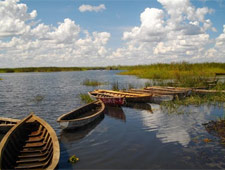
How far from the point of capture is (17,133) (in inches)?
344

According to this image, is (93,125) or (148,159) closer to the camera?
(148,159)

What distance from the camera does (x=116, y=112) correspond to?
16.0 m

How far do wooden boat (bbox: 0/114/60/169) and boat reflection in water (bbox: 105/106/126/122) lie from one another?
229 inches

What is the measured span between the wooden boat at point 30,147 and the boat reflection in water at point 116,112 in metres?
5.82

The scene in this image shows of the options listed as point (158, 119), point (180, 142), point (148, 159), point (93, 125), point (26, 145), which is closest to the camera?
point (148, 159)

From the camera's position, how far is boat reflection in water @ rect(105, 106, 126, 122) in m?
14.4

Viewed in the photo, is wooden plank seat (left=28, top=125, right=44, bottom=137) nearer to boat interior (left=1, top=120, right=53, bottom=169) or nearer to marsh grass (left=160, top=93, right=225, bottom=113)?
boat interior (left=1, top=120, right=53, bottom=169)

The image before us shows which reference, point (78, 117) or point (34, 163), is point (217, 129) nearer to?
point (78, 117)

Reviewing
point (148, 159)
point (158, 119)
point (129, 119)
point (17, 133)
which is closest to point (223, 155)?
point (148, 159)

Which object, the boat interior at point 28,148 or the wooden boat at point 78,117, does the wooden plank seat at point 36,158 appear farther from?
the wooden boat at point 78,117

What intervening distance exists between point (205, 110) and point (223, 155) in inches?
309

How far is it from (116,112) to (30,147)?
8516mm

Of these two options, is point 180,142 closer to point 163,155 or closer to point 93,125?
point 163,155

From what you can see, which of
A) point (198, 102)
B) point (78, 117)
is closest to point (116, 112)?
point (78, 117)
